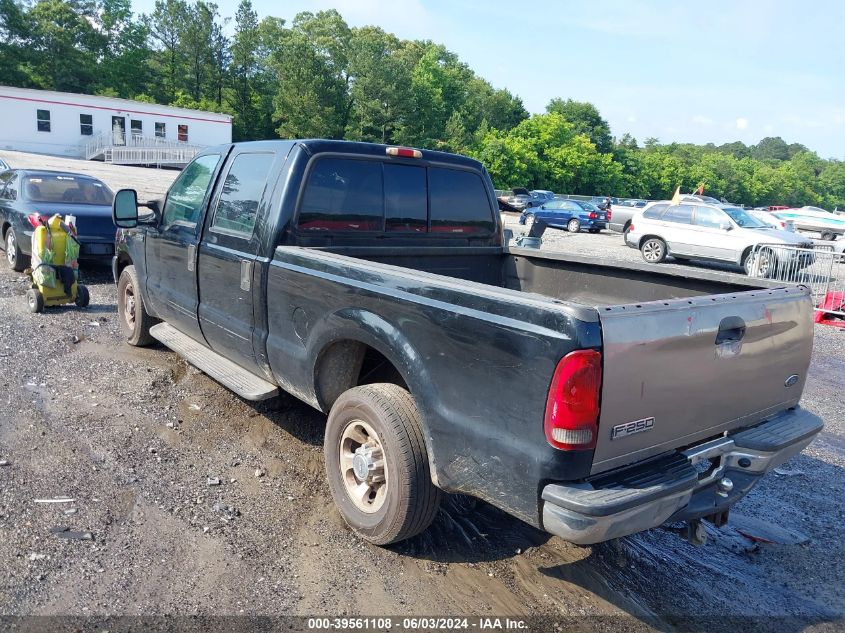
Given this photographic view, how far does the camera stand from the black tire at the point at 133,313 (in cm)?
637

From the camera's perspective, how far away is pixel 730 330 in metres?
2.99

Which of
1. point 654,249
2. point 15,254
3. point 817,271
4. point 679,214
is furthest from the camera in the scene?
point 654,249

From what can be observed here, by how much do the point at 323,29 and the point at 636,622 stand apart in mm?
82223

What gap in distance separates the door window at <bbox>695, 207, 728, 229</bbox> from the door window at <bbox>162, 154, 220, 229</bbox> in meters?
15.5

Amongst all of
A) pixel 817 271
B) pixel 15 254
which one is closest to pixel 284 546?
pixel 15 254

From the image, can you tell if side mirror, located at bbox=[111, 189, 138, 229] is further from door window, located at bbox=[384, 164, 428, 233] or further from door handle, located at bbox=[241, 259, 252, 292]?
door window, located at bbox=[384, 164, 428, 233]

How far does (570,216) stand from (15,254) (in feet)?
80.8

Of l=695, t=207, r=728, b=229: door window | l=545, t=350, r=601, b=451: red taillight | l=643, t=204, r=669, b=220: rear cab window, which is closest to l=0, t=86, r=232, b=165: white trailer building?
l=643, t=204, r=669, b=220: rear cab window

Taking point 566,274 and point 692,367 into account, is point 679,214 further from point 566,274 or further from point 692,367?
point 692,367

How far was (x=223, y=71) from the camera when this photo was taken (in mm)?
70938

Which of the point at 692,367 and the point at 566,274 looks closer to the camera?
the point at 692,367

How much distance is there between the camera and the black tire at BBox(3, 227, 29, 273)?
10406mm

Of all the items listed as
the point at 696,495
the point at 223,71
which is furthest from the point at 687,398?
the point at 223,71

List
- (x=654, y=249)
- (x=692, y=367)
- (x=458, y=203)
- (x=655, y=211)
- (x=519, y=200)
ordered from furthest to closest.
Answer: (x=519, y=200) → (x=655, y=211) → (x=654, y=249) → (x=458, y=203) → (x=692, y=367)
